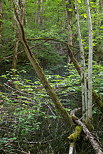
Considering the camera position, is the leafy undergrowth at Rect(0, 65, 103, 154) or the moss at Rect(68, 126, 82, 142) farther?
the leafy undergrowth at Rect(0, 65, 103, 154)

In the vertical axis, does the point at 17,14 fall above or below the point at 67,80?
above

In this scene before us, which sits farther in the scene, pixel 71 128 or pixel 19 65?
pixel 19 65

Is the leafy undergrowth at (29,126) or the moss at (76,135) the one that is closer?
the moss at (76,135)

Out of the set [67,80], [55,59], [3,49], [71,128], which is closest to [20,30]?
[67,80]

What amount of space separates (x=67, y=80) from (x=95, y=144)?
1721 millimetres

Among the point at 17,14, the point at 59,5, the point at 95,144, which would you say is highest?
the point at 59,5

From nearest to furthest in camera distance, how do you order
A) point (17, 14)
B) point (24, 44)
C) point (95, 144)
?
point (95, 144), point (17, 14), point (24, 44)

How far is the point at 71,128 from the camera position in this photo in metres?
2.64

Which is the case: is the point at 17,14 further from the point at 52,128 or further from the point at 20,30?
the point at 52,128

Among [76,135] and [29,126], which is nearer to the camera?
[76,135]

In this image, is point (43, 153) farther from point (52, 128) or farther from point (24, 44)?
point (24, 44)

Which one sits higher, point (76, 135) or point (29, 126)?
point (29, 126)

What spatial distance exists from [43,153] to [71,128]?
0.68 metres

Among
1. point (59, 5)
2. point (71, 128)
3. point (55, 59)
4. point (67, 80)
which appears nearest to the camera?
point (71, 128)
